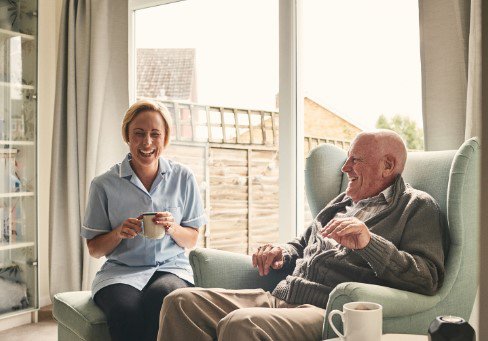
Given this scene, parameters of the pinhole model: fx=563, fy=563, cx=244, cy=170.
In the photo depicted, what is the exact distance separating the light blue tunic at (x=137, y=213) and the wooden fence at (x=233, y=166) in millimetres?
855

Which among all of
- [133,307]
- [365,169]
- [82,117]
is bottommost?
[133,307]

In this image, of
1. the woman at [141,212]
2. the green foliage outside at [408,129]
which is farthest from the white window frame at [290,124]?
the woman at [141,212]

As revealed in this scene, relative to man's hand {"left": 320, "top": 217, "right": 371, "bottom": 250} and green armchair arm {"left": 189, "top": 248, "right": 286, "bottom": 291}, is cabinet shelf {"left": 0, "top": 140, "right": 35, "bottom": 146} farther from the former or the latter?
man's hand {"left": 320, "top": 217, "right": 371, "bottom": 250}

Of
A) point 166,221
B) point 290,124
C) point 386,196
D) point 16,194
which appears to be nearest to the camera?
point 386,196

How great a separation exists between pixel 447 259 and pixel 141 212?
121cm

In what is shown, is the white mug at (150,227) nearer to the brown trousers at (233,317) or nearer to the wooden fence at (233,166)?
the brown trousers at (233,317)

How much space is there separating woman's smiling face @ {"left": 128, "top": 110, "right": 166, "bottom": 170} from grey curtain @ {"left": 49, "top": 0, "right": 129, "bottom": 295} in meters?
1.20

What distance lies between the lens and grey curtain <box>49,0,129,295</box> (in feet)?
11.5

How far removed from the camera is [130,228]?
219cm

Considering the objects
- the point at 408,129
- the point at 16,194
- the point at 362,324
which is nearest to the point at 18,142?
the point at 16,194

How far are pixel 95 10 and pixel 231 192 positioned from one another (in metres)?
1.42

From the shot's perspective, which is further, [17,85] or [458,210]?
[17,85]

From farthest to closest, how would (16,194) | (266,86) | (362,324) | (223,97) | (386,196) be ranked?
(16,194), (223,97), (266,86), (386,196), (362,324)

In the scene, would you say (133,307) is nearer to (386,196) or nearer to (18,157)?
(386,196)
